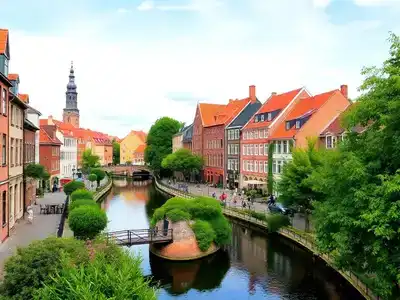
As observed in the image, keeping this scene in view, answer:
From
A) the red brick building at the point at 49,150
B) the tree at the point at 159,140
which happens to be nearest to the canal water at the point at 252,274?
the red brick building at the point at 49,150

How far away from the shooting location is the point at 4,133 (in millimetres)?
24734

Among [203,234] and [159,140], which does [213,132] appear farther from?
[203,234]

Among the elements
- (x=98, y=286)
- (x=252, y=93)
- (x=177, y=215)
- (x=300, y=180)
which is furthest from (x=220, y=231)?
(x=252, y=93)

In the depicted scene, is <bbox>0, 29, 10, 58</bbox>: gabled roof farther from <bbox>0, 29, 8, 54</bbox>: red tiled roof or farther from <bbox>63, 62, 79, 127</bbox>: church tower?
<bbox>63, 62, 79, 127</bbox>: church tower

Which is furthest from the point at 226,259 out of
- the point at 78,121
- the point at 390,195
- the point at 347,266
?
the point at 78,121

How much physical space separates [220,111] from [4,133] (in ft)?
175

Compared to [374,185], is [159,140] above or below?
above

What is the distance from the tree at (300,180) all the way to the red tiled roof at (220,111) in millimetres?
35439

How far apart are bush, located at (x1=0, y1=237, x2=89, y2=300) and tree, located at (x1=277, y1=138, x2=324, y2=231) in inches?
810

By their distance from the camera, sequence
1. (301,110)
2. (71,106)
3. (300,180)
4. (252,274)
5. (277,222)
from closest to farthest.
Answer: (252,274), (300,180), (277,222), (301,110), (71,106)

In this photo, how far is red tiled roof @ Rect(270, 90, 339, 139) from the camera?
4825cm

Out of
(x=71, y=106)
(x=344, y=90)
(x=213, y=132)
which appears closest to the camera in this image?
(x=344, y=90)

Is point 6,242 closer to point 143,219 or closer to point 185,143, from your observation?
point 143,219

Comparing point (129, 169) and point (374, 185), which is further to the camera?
point (129, 169)
